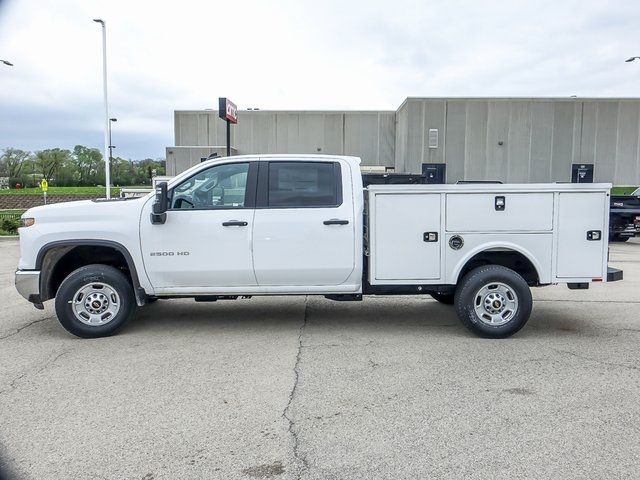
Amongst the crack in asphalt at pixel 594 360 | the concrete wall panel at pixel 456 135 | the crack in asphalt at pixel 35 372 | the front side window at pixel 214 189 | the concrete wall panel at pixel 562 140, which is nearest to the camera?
the crack in asphalt at pixel 35 372

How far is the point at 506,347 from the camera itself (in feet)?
19.2

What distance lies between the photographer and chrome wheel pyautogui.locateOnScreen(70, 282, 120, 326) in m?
6.17

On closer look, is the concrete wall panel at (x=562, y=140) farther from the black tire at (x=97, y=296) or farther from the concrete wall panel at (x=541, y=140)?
the black tire at (x=97, y=296)

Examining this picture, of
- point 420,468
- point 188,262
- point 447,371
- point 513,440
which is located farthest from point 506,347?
point 188,262

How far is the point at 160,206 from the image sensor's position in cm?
600

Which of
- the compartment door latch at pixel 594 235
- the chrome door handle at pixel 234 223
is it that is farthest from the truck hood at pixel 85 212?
the compartment door latch at pixel 594 235

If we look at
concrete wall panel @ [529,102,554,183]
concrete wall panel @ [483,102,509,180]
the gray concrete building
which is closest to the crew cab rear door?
the gray concrete building

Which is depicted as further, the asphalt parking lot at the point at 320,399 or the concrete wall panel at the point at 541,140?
the concrete wall panel at the point at 541,140

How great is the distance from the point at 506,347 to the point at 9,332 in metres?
5.63

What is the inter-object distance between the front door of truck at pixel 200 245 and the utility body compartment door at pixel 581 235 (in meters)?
3.41

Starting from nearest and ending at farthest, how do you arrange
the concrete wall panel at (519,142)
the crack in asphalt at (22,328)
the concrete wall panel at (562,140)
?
the crack in asphalt at (22,328) → the concrete wall panel at (519,142) → the concrete wall panel at (562,140)

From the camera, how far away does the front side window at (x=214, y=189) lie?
20.4ft

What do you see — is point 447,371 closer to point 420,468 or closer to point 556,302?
point 420,468

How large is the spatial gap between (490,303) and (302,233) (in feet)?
7.27
